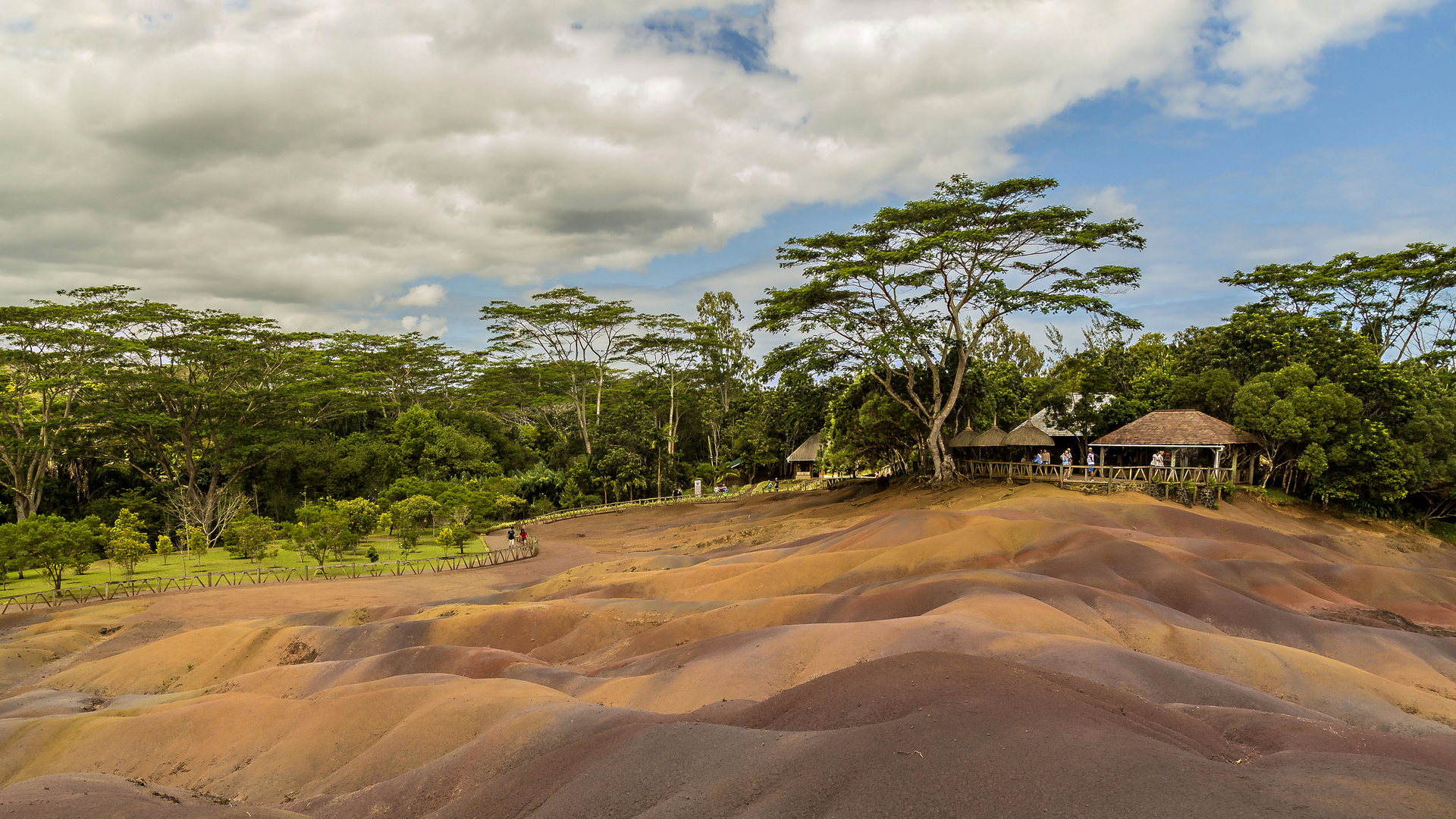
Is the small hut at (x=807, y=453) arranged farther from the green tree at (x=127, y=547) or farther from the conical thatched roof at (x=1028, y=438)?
the green tree at (x=127, y=547)

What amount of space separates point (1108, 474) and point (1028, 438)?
Result: 13.2 ft

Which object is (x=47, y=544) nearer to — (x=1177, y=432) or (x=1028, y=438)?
(x=1028, y=438)

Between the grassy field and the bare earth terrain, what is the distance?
4.28m

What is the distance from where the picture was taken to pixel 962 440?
37000mm

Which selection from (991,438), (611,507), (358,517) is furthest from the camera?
A: (611,507)

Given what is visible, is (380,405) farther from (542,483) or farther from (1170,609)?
(1170,609)

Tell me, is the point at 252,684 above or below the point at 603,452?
below

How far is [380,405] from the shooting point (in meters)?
51.1

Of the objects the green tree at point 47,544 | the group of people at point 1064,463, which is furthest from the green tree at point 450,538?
the group of people at point 1064,463

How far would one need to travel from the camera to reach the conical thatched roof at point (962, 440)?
1441 inches

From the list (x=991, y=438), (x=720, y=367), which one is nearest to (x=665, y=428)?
(x=720, y=367)

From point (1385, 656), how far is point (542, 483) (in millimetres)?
41936

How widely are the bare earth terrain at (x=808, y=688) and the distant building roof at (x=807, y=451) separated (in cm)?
2626

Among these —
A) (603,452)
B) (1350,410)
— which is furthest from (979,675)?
(603,452)
